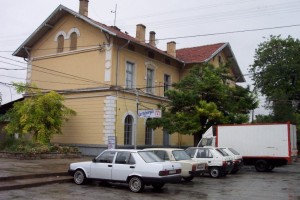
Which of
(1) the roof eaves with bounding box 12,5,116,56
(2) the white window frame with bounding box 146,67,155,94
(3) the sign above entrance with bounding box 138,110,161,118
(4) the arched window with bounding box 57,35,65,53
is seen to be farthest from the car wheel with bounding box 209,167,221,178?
(4) the arched window with bounding box 57,35,65,53

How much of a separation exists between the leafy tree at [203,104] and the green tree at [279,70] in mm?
16123

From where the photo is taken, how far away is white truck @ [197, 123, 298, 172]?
22672 millimetres

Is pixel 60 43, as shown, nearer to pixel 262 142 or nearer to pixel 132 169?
pixel 262 142

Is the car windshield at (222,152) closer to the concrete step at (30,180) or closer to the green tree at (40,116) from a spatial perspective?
the concrete step at (30,180)

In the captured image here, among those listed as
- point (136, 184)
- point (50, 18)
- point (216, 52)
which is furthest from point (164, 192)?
point (216, 52)

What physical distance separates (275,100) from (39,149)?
88.5ft

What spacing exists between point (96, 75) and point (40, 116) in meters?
4.88

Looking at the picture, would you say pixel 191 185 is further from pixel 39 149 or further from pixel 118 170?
pixel 39 149

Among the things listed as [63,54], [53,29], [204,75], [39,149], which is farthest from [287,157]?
[53,29]

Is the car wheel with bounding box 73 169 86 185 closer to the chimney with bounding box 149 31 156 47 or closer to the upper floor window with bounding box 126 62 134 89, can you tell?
the upper floor window with bounding box 126 62 134 89

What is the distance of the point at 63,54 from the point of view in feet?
98.8

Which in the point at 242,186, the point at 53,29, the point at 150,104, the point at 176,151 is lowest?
the point at 242,186

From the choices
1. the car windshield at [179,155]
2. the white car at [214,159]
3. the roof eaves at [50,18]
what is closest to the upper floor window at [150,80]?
the roof eaves at [50,18]

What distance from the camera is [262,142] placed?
2341 cm
